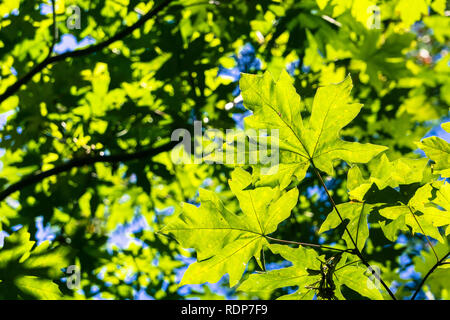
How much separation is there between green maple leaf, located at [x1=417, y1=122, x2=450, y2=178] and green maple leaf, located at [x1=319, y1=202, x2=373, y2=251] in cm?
21

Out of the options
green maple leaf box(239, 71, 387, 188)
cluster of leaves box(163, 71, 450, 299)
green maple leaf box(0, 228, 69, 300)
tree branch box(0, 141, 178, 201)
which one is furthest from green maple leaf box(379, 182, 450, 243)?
tree branch box(0, 141, 178, 201)

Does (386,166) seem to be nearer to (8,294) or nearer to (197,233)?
(197,233)

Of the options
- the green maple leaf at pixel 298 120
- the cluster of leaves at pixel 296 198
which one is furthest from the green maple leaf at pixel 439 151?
the green maple leaf at pixel 298 120

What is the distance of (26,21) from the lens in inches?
101

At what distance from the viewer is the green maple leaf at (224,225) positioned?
42.7 inches

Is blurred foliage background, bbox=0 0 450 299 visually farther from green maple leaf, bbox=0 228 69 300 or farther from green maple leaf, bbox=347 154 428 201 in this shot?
green maple leaf, bbox=347 154 428 201

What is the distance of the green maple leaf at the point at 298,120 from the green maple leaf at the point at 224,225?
0.07m

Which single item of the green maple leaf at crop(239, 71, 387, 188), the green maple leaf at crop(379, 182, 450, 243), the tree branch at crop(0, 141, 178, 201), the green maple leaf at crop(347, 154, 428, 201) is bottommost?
the green maple leaf at crop(379, 182, 450, 243)

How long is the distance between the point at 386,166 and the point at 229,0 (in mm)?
1887

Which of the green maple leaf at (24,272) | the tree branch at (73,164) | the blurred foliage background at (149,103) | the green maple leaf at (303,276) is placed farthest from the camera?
the blurred foliage background at (149,103)

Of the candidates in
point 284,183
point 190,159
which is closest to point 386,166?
point 284,183

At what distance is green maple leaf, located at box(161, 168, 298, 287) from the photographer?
1.08 m

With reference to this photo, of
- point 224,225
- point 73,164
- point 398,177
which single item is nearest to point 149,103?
point 73,164

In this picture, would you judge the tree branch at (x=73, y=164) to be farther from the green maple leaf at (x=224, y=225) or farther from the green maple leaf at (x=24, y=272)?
the green maple leaf at (x=224, y=225)
